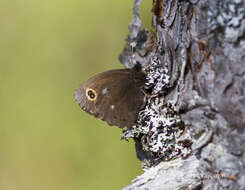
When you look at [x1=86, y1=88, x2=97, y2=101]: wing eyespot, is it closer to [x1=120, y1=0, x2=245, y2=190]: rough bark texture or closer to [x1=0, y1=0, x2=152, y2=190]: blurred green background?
[x1=120, y1=0, x2=245, y2=190]: rough bark texture

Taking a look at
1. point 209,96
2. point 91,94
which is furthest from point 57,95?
point 209,96

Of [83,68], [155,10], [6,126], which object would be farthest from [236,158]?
[6,126]

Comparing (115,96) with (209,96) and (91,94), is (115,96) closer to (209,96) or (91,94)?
(91,94)

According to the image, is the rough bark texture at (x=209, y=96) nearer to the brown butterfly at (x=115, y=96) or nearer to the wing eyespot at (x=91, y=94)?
the brown butterfly at (x=115, y=96)

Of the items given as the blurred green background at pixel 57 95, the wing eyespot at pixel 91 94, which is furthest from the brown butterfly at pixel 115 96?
the blurred green background at pixel 57 95

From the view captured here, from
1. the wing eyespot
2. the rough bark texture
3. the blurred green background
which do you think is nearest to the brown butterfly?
the wing eyespot

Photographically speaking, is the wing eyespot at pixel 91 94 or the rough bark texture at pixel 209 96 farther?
the wing eyespot at pixel 91 94
